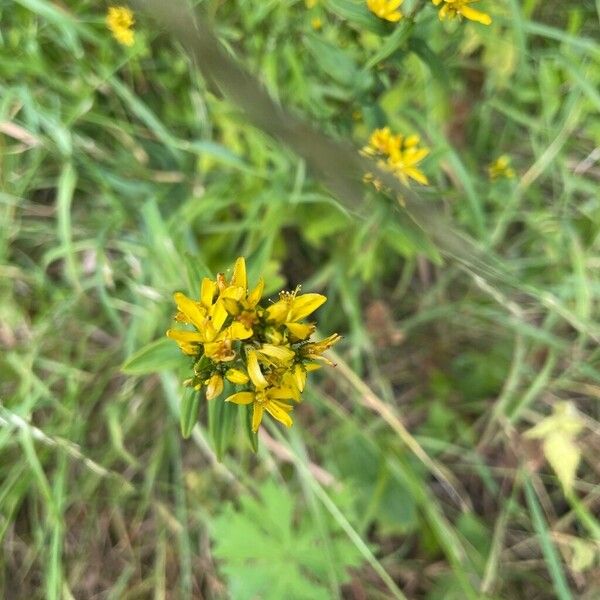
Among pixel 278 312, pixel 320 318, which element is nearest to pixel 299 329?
pixel 278 312

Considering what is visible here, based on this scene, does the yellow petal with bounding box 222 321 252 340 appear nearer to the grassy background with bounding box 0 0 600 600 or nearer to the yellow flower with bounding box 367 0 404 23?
the yellow flower with bounding box 367 0 404 23

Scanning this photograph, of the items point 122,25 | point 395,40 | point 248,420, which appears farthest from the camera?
point 122,25

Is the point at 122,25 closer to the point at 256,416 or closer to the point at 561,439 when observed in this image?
the point at 256,416

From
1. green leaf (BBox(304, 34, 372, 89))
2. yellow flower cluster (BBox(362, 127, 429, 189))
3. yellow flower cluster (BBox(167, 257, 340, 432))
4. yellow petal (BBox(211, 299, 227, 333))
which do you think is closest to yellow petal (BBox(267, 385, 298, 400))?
yellow flower cluster (BBox(167, 257, 340, 432))

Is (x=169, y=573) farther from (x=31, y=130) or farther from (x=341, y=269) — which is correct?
(x=31, y=130)

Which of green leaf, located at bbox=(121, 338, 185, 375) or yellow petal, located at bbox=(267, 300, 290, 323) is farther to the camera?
green leaf, located at bbox=(121, 338, 185, 375)
